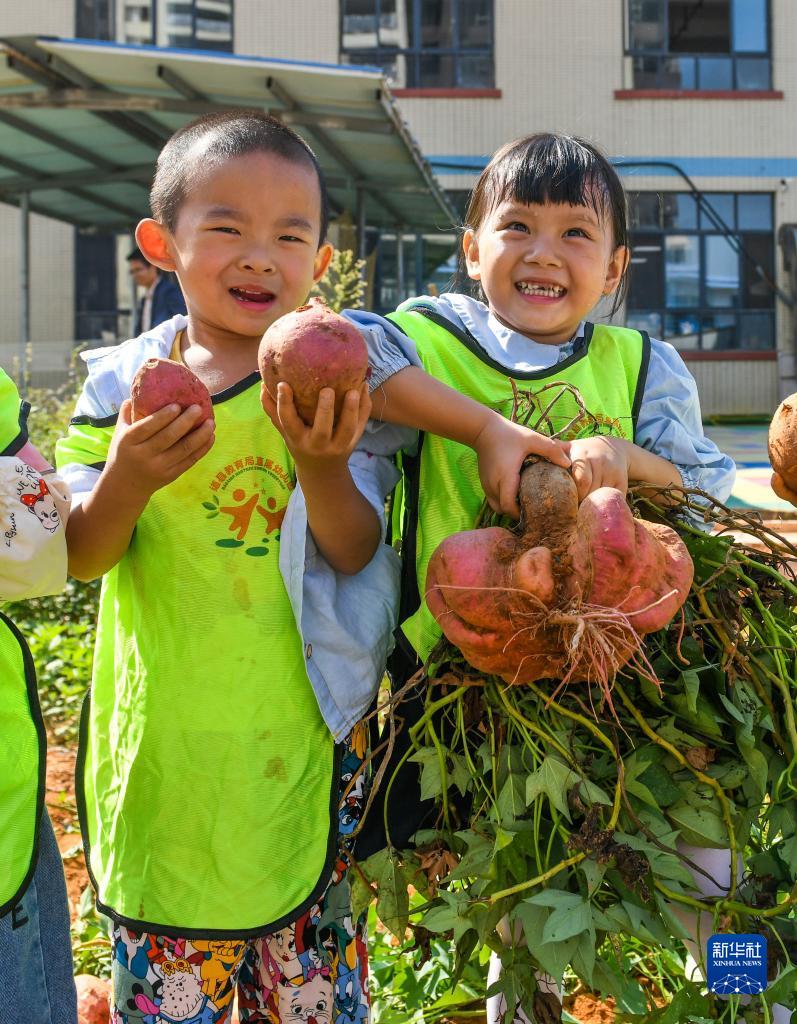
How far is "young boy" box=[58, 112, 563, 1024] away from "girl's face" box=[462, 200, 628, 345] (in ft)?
0.98

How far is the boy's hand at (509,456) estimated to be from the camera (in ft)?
4.33

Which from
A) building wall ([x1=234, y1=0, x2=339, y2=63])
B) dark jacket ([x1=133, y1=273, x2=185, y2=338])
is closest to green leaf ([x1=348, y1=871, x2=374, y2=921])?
dark jacket ([x1=133, y1=273, x2=185, y2=338])

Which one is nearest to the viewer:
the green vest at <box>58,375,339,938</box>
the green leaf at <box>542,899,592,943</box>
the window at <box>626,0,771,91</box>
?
the green leaf at <box>542,899,592,943</box>

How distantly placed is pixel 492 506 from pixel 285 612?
367 mm

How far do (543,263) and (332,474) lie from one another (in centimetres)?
51

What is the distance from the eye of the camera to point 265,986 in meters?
1.62

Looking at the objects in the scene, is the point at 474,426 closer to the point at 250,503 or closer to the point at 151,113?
the point at 250,503

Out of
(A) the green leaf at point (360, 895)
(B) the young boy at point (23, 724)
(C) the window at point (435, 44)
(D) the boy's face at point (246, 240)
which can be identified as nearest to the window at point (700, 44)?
(C) the window at point (435, 44)

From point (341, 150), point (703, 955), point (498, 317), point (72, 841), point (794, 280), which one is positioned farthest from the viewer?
point (794, 280)

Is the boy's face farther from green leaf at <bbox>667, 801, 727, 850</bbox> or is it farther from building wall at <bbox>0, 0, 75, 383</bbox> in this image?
building wall at <bbox>0, 0, 75, 383</bbox>

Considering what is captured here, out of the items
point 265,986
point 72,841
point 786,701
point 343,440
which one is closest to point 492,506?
point 343,440

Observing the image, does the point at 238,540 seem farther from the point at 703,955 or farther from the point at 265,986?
the point at 703,955

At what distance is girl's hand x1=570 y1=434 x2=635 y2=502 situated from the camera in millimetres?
1326

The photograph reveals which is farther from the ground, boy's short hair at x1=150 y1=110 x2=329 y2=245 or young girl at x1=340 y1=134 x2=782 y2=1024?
boy's short hair at x1=150 y1=110 x2=329 y2=245
